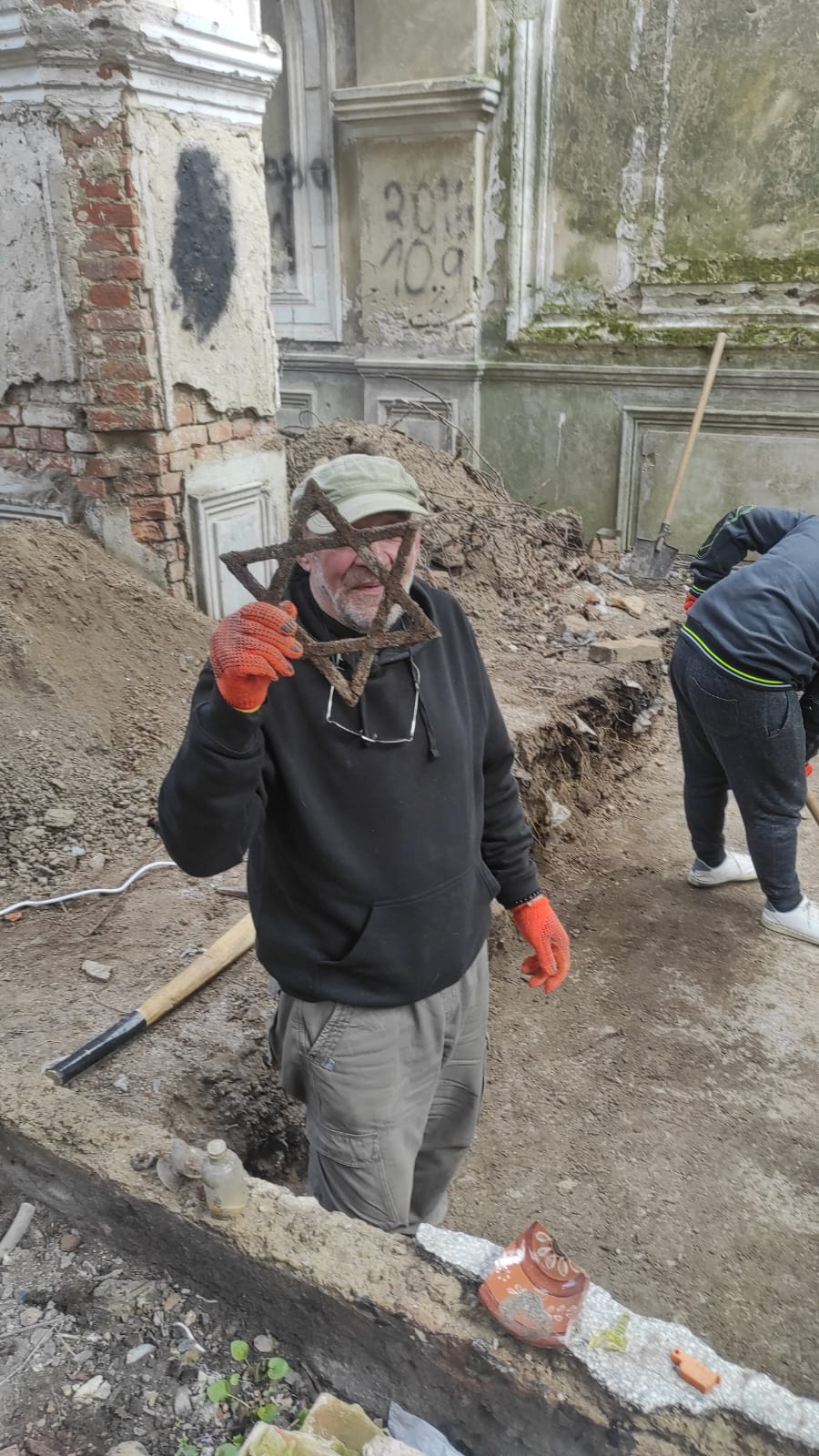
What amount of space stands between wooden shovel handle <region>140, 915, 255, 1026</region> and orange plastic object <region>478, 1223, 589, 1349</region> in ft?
5.35

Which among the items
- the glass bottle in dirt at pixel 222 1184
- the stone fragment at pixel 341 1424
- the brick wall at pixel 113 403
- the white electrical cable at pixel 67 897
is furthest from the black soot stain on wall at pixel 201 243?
the stone fragment at pixel 341 1424

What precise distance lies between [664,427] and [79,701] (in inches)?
234

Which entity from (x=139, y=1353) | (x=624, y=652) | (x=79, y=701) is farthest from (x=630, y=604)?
(x=139, y=1353)

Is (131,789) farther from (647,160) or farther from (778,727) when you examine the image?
(647,160)

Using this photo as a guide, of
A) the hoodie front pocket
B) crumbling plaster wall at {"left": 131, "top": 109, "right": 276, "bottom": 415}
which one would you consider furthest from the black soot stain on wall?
the hoodie front pocket

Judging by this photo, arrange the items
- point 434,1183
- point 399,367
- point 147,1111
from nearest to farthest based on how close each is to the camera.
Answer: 1. point 434,1183
2. point 147,1111
3. point 399,367

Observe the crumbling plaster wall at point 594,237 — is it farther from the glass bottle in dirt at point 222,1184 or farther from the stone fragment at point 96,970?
the glass bottle in dirt at point 222,1184

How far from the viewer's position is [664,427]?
833 cm

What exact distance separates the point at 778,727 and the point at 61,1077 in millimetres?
2676

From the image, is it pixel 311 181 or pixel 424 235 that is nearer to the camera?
pixel 424 235

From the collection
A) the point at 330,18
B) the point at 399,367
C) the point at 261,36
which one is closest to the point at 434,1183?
the point at 261,36

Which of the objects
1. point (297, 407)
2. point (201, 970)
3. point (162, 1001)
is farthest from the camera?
point (297, 407)

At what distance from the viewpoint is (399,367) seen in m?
9.06

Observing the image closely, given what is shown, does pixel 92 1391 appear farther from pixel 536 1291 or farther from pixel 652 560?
pixel 652 560
